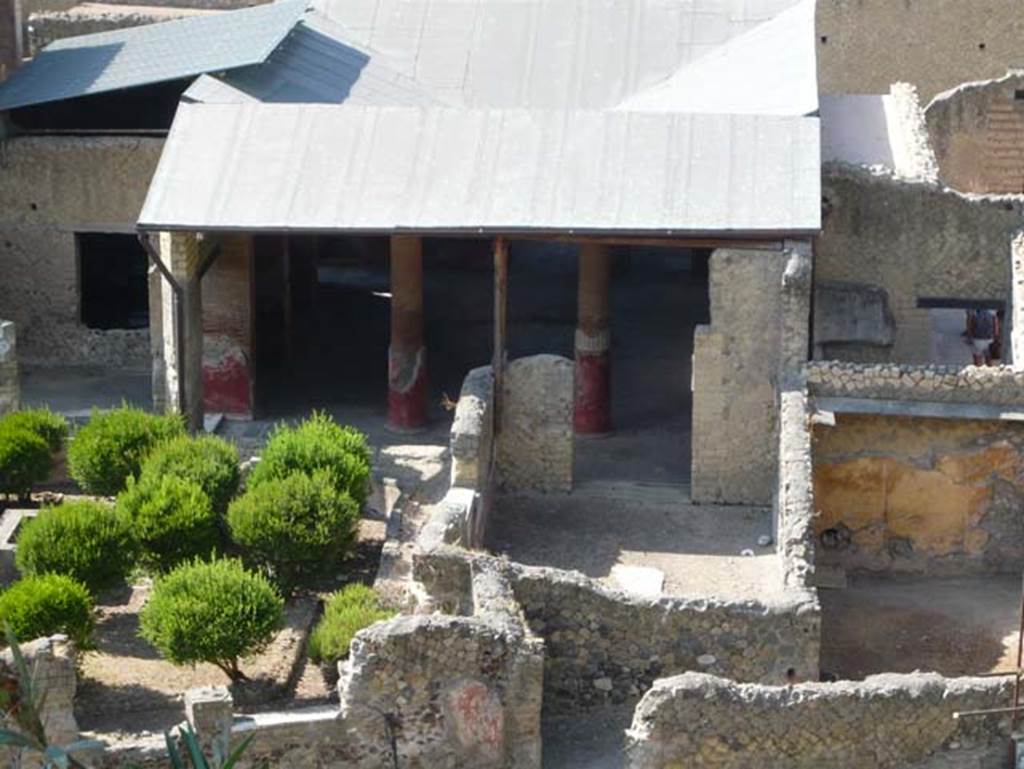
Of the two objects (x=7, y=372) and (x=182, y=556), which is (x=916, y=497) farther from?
(x=7, y=372)

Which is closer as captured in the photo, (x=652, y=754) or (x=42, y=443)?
(x=652, y=754)

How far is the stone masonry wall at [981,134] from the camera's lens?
40.7 meters

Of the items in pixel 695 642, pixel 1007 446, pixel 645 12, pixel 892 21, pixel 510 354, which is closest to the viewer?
pixel 695 642

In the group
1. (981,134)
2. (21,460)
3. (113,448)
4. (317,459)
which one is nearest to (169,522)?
(317,459)

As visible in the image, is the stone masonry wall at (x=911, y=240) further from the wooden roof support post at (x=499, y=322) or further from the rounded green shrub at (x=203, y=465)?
the rounded green shrub at (x=203, y=465)

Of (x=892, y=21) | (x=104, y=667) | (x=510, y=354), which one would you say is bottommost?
(x=104, y=667)

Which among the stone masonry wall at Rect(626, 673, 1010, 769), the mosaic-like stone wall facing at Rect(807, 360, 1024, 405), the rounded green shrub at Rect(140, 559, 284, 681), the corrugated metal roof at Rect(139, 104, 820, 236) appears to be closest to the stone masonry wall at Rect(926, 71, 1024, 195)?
the corrugated metal roof at Rect(139, 104, 820, 236)

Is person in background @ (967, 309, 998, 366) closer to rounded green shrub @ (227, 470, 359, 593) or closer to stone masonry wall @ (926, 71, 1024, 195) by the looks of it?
stone masonry wall @ (926, 71, 1024, 195)

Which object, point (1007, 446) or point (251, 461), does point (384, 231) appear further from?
point (1007, 446)

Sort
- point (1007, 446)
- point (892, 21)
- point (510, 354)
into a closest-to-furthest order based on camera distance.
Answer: point (1007, 446), point (510, 354), point (892, 21)

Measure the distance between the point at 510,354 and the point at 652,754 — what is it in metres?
12.1

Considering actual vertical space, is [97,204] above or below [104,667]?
above

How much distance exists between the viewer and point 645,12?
38.3 meters

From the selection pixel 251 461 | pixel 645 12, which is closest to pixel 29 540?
pixel 251 461
